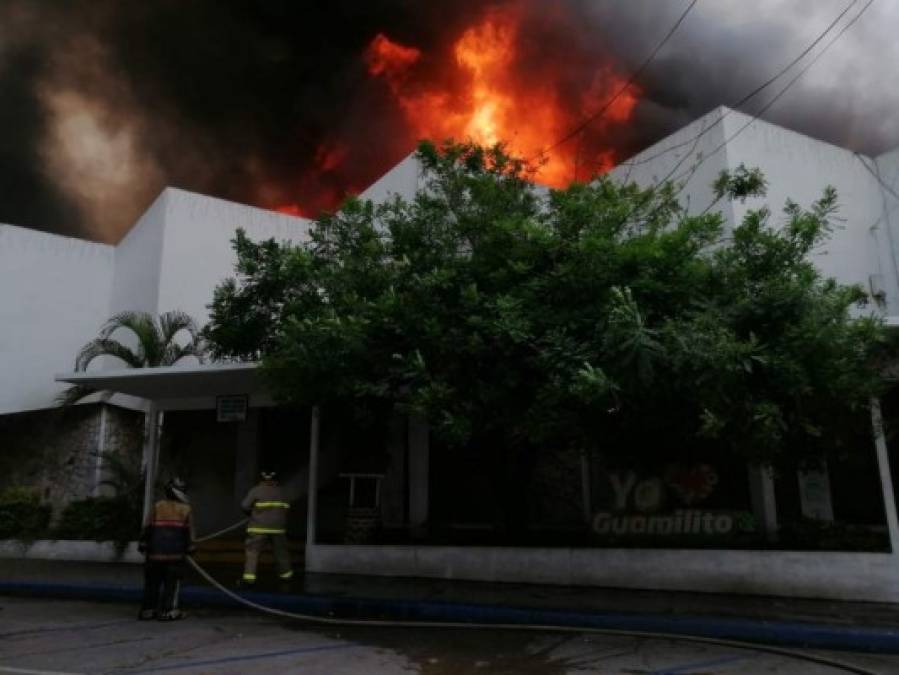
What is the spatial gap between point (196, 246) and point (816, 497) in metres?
14.3

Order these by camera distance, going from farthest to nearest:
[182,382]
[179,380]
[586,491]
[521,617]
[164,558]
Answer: [182,382]
[179,380]
[586,491]
[164,558]
[521,617]

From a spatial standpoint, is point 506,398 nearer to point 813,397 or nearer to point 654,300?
point 654,300

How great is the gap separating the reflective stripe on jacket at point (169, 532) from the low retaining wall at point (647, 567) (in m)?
3.14

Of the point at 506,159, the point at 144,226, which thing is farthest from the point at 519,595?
the point at 144,226

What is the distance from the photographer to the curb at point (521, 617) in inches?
264

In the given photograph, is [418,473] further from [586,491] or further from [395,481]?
[586,491]

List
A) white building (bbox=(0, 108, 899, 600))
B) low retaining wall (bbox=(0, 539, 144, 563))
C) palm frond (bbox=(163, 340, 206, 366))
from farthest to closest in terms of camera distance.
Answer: white building (bbox=(0, 108, 899, 600)) → palm frond (bbox=(163, 340, 206, 366)) → low retaining wall (bbox=(0, 539, 144, 563))

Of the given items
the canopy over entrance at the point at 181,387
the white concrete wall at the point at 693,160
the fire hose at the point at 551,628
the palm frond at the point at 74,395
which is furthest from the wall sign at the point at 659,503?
the palm frond at the point at 74,395

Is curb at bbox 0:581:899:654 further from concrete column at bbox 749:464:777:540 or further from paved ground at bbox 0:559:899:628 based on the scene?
concrete column at bbox 749:464:777:540

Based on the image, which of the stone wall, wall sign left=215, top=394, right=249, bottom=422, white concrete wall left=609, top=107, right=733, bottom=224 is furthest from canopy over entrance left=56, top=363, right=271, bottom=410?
white concrete wall left=609, top=107, right=733, bottom=224

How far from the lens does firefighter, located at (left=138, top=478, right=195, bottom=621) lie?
8211 millimetres

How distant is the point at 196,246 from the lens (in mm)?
17828

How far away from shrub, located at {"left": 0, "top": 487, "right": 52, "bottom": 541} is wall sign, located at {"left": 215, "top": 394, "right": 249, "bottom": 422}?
429 cm

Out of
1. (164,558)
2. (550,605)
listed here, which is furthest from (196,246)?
(550,605)
